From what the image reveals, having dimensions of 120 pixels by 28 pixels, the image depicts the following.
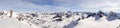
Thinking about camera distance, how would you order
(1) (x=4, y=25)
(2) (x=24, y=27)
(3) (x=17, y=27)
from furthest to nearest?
(2) (x=24, y=27)
(3) (x=17, y=27)
(1) (x=4, y=25)

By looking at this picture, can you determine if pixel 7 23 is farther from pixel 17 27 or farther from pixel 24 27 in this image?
pixel 24 27

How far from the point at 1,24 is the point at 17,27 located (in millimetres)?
9992

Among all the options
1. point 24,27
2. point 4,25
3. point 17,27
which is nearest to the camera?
point 4,25

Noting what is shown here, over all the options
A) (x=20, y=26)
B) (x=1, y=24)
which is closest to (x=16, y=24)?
(x=20, y=26)

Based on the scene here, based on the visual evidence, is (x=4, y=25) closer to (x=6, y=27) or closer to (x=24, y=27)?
(x=6, y=27)

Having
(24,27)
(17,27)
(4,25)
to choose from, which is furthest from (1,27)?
(24,27)

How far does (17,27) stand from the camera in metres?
134

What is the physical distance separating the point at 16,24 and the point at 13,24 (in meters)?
3.98

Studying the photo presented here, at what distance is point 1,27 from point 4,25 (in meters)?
1.81

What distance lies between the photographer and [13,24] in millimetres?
134500

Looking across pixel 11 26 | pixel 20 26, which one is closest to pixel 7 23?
pixel 11 26

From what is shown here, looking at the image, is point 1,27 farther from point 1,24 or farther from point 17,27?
point 17,27

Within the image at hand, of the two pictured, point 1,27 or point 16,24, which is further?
point 16,24

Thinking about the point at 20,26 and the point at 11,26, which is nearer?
the point at 11,26
